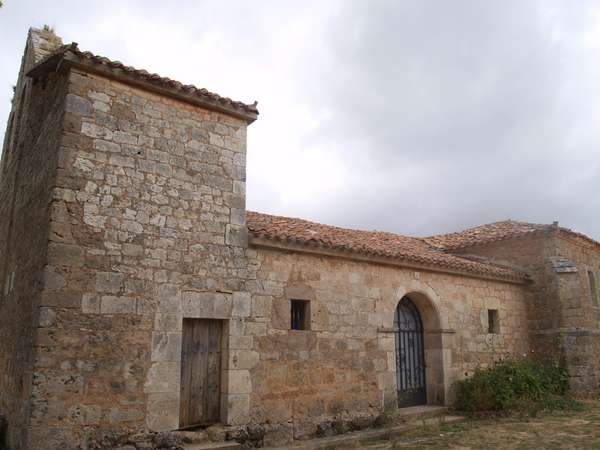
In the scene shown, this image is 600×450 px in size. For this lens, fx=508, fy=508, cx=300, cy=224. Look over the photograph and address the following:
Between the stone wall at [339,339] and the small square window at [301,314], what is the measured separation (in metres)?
0.08

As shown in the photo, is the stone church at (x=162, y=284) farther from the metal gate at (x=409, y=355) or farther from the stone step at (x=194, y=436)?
the stone step at (x=194, y=436)

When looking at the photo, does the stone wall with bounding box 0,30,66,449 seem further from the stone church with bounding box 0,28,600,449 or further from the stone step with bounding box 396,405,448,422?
the stone step with bounding box 396,405,448,422

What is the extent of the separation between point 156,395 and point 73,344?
1.22 meters

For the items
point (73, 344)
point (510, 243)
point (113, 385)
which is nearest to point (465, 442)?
point (113, 385)

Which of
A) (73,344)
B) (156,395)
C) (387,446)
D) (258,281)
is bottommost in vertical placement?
(387,446)

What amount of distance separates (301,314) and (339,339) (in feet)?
2.64

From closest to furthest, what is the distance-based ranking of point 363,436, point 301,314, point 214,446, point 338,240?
1. point 214,446
2. point 363,436
3. point 301,314
4. point 338,240

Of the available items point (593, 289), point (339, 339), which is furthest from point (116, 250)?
point (593, 289)

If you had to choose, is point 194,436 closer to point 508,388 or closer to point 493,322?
point 508,388

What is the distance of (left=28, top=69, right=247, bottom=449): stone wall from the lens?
5770 millimetres

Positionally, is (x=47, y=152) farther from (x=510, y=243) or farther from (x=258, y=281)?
(x=510, y=243)

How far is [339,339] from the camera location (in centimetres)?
848

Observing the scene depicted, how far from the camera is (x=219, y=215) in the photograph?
7.36 meters

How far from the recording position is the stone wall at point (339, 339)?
7492 mm
